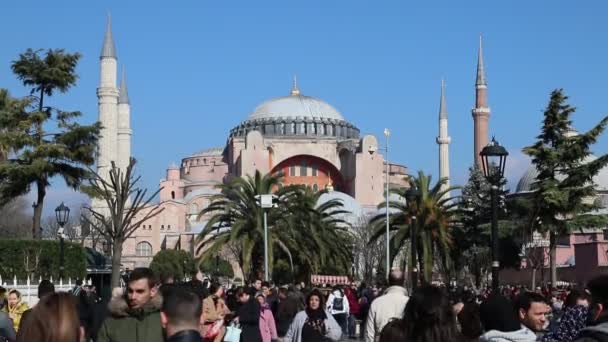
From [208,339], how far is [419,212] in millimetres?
25487

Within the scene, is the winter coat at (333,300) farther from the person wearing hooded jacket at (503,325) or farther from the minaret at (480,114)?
the minaret at (480,114)

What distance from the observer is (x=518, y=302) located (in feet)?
19.1

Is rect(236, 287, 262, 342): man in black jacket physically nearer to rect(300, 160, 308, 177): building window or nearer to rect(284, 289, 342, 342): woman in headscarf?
rect(284, 289, 342, 342): woman in headscarf

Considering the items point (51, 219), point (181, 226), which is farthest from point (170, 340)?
point (181, 226)

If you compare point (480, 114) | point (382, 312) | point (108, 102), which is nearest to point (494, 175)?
point (382, 312)

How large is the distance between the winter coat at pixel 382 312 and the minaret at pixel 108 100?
5822 centimetres

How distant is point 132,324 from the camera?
5426 mm

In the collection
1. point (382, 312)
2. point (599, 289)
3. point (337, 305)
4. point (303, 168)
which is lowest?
point (337, 305)

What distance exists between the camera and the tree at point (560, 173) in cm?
3003

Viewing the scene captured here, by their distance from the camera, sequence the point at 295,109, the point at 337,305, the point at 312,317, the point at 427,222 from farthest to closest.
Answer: the point at 295,109 < the point at 427,222 < the point at 337,305 < the point at 312,317

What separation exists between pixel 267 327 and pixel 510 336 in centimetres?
491

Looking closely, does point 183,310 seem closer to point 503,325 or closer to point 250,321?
point 503,325

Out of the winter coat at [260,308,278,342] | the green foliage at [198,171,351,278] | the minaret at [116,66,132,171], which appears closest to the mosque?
the minaret at [116,66,132,171]

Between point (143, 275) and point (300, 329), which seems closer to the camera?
point (143, 275)
